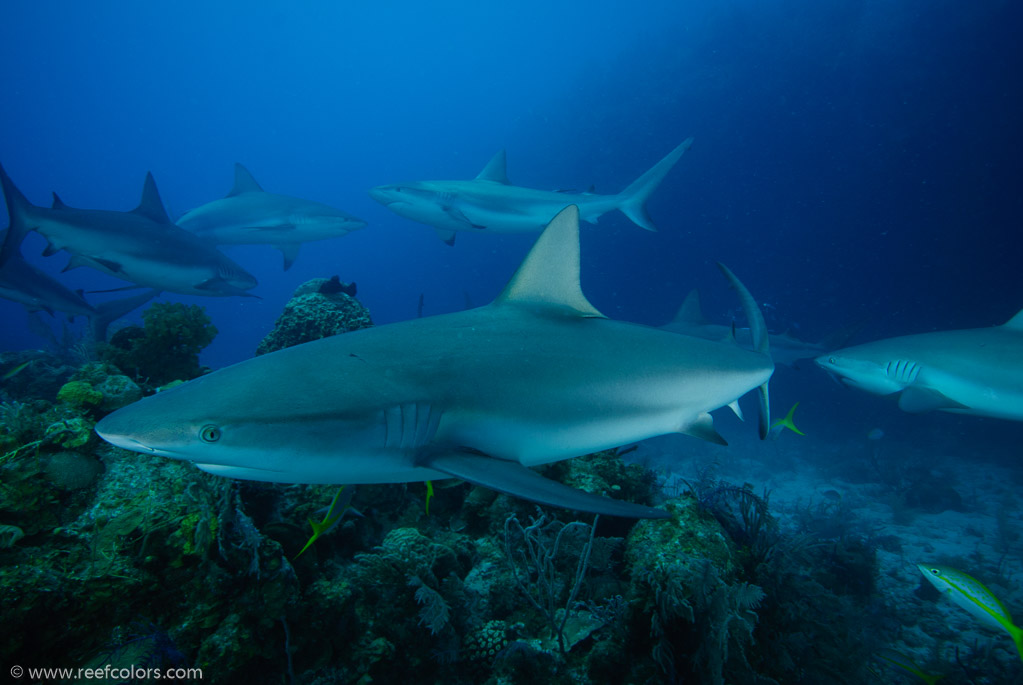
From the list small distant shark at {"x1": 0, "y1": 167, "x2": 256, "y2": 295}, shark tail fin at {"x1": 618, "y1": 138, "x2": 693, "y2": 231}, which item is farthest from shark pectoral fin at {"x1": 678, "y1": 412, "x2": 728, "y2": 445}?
small distant shark at {"x1": 0, "y1": 167, "x2": 256, "y2": 295}

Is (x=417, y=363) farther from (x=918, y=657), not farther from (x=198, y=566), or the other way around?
(x=918, y=657)

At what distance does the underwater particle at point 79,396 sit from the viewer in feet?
11.9

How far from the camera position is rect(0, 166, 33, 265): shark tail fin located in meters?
5.79

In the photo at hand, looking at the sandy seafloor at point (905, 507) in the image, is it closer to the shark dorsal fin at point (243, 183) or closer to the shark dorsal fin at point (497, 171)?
the shark dorsal fin at point (497, 171)

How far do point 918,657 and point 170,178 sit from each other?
203877 mm

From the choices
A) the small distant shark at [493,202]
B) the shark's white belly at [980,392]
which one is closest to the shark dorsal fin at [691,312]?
the small distant shark at [493,202]

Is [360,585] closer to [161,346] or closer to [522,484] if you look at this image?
[522,484]

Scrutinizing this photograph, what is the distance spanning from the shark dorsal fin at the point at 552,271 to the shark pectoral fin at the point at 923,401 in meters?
5.27

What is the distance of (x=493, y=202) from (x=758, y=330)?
724 cm

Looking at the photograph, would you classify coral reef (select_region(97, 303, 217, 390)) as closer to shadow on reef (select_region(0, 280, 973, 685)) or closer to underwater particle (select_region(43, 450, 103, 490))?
shadow on reef (select_region(0, 280, 973, 685))

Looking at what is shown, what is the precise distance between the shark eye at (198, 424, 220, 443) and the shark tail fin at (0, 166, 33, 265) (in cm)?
700

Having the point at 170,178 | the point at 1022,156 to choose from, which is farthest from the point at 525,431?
the point at 170,178

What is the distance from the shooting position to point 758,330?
3.98 m

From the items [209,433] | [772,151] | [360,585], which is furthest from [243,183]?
[772,151]
